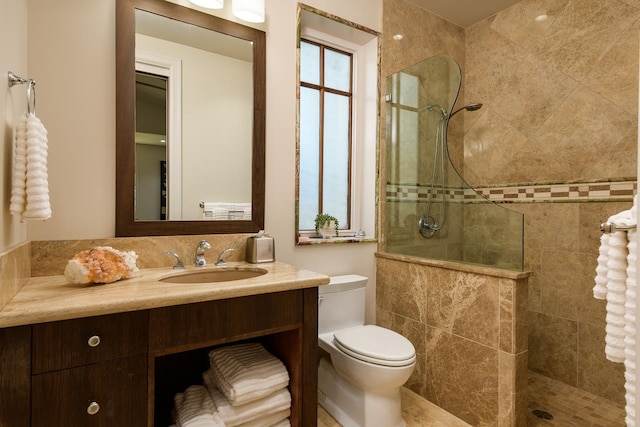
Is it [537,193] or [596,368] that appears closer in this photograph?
[596,368]

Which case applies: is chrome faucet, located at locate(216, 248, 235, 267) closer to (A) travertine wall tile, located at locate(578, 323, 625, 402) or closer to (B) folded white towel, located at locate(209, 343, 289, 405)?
(B) folded white towel, located at locate(209, 343, 289, 405)

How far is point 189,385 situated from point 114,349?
79cm

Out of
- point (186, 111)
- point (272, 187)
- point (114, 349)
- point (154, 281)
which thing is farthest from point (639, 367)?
point (186, 111)

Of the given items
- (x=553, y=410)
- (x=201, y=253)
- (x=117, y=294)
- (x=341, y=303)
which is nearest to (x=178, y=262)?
(x=201, y=253)

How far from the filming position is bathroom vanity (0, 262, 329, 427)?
3.09 feet

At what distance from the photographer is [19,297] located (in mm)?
1078

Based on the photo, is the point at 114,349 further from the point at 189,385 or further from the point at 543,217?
the point at 543,217

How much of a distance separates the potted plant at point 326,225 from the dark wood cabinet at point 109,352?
2.87 ft

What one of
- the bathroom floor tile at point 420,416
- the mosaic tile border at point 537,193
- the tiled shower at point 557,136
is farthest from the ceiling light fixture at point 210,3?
the bathroom floor tile at point 420,416

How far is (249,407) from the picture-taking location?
4.50ft

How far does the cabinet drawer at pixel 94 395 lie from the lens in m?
0.97

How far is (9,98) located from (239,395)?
4.38ft

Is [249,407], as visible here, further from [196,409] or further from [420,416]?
[420,416]

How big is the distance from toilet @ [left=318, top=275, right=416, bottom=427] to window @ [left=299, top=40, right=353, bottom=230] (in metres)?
0.59
